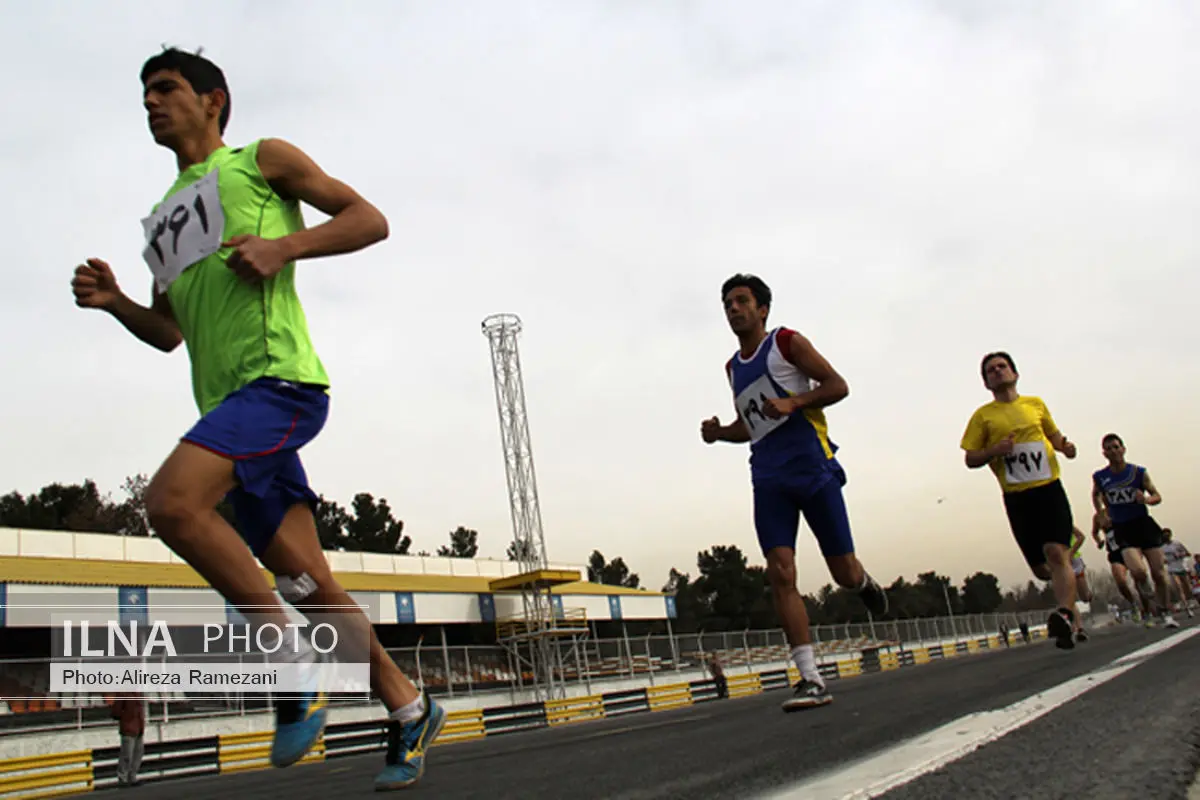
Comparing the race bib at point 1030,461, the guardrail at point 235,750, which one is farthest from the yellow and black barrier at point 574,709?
the race bib at point 1030,461

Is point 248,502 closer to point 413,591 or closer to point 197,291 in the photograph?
point 197,291

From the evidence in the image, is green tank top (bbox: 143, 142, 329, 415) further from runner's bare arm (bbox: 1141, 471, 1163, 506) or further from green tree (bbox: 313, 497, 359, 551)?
green tree (bbox: 313, 497, 359, 551)

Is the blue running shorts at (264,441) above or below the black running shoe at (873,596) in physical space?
above

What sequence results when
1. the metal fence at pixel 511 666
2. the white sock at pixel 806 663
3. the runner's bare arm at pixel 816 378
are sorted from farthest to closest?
1. the metal fence at pixel 511 666
2. the runner's bare arm at pixel 816 378
3. the white sock at pixel 806 663

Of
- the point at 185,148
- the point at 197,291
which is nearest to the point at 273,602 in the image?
the point at 197,291

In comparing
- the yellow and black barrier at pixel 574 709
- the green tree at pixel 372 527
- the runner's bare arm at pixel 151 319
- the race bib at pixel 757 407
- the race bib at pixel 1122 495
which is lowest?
the yellow and black barrier at pixel 574 709

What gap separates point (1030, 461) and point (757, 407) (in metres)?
3.44

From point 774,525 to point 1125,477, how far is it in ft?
27.5

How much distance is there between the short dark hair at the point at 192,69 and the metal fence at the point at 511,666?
13041mm

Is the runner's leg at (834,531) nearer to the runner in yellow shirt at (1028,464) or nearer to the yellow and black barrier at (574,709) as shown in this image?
the runner in yellow shirt at (1028,464)

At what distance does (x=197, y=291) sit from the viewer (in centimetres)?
288

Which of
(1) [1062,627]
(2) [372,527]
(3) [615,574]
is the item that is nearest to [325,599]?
(1) [1062,627]

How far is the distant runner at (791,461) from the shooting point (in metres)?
5.12

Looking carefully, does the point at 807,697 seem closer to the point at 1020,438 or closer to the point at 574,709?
the point at 1020,438
